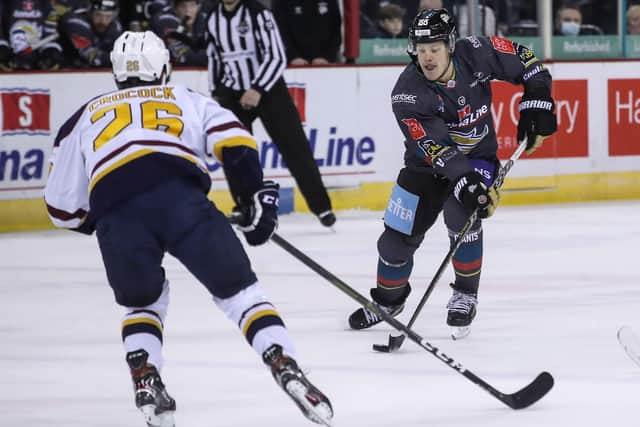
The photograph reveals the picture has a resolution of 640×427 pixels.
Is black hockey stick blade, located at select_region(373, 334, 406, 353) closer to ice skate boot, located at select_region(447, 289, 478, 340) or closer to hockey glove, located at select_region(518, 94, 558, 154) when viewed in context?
ice skate boot, located at select_region(447, 289, 478, 340)

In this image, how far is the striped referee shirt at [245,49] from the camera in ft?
22.2

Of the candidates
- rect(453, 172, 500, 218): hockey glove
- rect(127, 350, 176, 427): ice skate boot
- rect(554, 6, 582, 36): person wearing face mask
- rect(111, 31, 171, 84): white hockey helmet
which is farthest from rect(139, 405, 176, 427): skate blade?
rect(554, 6, 582, 36): person wearing face mask

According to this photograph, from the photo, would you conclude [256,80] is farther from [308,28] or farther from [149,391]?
[149,391]

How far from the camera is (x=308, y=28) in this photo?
25.5 feet

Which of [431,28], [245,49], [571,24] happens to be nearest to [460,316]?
[431,28]

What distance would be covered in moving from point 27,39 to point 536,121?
12.2 feet

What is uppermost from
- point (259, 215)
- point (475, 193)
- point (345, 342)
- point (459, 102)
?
point (459, 102)

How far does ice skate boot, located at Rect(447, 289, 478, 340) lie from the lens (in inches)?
173

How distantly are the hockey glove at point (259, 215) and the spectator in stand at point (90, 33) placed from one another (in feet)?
14.7

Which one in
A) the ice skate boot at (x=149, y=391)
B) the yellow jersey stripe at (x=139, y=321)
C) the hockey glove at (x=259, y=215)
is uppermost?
the hockey glove at (x=259, y=215)

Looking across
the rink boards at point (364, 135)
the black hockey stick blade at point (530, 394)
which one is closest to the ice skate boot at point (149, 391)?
the black hockey stick blade at point (530, 394)

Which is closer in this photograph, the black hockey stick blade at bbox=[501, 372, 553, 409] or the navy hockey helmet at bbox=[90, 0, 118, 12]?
the black hockey stick blade at bbox=[501, 372, 553, 409]

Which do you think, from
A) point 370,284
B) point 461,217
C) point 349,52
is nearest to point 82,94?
point 349,52

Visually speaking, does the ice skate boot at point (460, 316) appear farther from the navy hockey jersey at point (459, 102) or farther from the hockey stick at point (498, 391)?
the hockey stick at point (498, 391)
